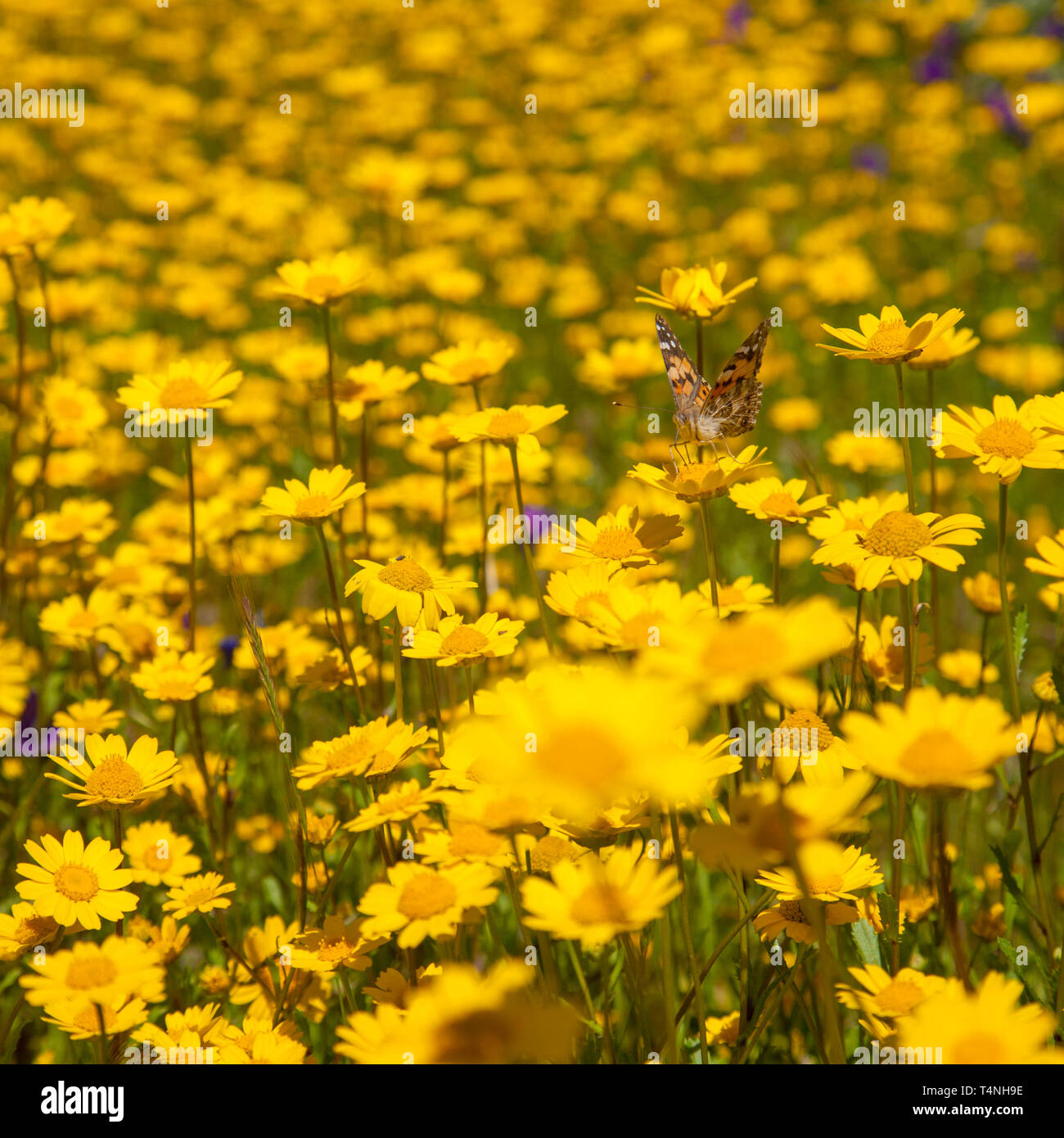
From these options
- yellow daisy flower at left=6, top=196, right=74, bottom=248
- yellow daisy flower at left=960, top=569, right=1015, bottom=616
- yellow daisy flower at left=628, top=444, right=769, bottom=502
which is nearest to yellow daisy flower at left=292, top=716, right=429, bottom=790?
yellow daisy flower at left=628, top=444, right=769, bottom=502

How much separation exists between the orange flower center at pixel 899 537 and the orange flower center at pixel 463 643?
0.51m

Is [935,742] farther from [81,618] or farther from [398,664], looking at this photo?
[81,618]

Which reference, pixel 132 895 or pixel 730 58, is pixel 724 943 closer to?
pixel 132 895

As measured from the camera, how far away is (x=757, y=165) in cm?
521

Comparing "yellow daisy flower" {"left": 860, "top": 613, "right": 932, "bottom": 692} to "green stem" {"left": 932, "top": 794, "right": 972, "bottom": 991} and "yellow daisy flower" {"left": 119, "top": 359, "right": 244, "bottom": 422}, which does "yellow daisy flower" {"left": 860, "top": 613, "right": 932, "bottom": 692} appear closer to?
"green stem" {"left": 932, "top": 794, "right": 972, "bottom": 991}

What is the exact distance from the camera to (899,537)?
4.30 ft

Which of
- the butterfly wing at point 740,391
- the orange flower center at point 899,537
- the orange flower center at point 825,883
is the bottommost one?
the orange flower center at point 825,883

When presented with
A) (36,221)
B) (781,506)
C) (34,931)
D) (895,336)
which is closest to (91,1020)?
(34,931)

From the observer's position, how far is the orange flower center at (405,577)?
1.52 metres

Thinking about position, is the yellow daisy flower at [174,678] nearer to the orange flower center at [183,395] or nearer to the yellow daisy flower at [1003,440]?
the orange flower center at [183,395]

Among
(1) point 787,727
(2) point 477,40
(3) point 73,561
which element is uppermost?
(2) point 477,40

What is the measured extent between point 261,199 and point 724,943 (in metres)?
4.36

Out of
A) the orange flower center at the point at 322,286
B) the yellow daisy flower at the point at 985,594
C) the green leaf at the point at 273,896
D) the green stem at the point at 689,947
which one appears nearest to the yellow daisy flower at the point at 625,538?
the green stem at the point at 689,947

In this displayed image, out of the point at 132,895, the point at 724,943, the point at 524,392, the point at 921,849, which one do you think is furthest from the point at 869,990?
the point at 524,392
